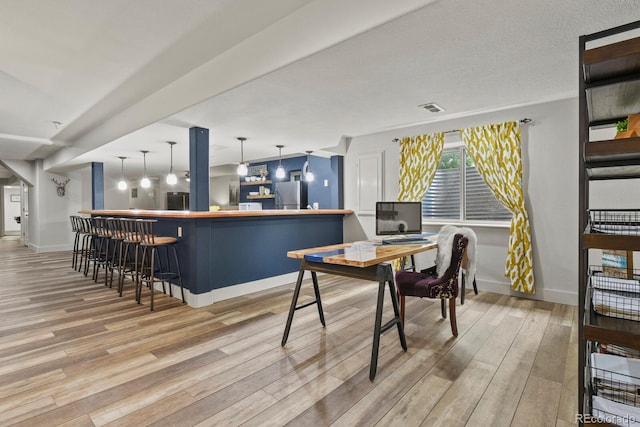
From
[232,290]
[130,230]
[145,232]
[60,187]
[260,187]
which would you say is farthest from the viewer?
[60,187]

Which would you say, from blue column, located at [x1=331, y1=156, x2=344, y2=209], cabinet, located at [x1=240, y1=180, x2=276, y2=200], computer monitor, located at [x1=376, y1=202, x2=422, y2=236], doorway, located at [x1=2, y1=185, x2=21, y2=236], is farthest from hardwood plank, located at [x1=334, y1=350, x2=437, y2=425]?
doorway, located at [x1=2, y1=185, x2=21, y2=236]

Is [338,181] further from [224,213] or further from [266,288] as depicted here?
[224,213]

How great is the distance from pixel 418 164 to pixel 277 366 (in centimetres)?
357

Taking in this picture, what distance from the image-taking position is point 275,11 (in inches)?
87.7

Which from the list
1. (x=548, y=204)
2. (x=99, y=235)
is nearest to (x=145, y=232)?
(x=99, y=235)

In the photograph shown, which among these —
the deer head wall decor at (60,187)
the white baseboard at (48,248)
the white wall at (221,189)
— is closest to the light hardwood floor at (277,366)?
the white baseboard at (48,248)

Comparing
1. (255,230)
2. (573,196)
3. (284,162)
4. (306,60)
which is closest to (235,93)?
(306,60)

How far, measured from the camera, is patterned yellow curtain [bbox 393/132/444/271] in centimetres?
468

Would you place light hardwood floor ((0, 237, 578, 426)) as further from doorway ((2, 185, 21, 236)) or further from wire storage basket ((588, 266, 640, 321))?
doorway ((2, 185, 21, 236))

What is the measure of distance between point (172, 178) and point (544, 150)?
17.9ft

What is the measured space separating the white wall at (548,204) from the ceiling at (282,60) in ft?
0.99

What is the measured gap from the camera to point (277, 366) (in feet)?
7.61

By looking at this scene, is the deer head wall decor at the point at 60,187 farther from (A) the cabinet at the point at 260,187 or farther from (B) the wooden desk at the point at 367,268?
(B) the wooden desk at the point at 367,268

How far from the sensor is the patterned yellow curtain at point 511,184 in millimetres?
3910
